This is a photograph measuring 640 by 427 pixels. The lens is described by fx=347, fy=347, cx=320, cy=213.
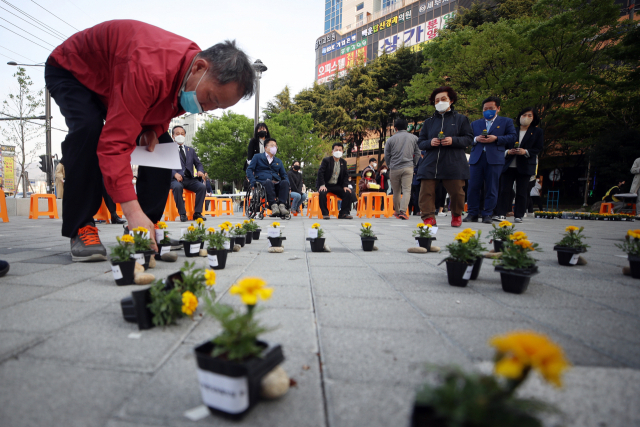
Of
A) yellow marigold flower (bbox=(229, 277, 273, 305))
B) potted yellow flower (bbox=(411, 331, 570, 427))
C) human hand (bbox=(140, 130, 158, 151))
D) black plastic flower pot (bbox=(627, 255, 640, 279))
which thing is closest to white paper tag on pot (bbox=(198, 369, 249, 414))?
yellow marigold flower (bbox=(229, 277, 273, 305))

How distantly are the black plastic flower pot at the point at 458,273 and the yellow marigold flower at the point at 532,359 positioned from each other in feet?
5.26

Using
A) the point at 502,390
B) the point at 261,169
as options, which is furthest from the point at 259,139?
the point at 502,390

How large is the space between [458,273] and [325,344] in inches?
48.2

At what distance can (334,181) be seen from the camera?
9.62 metres

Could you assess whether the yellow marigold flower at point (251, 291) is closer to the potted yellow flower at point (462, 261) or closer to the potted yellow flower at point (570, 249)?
the potted yellow flower at point (462, 261)

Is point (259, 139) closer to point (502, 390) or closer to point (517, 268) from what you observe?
point (517, 268)

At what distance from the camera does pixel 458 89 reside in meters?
18.2

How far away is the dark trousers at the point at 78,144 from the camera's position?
8.07 feet

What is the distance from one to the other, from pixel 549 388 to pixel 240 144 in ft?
123

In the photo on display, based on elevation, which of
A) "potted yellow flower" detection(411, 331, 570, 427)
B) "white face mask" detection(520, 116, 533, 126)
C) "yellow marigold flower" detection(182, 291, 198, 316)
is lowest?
"yellow marigold flower" detection(182, 291, 198, 316)

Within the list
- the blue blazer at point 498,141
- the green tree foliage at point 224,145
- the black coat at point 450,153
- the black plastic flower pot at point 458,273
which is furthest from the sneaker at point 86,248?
the green tree foliage at point 224,145

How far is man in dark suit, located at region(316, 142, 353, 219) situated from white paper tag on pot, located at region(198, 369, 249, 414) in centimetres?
859

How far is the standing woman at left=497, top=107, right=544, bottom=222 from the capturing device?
7.09m

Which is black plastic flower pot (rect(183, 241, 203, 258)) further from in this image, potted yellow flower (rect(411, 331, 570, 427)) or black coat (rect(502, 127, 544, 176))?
black coat (rect(502, 127, 544, 176))
